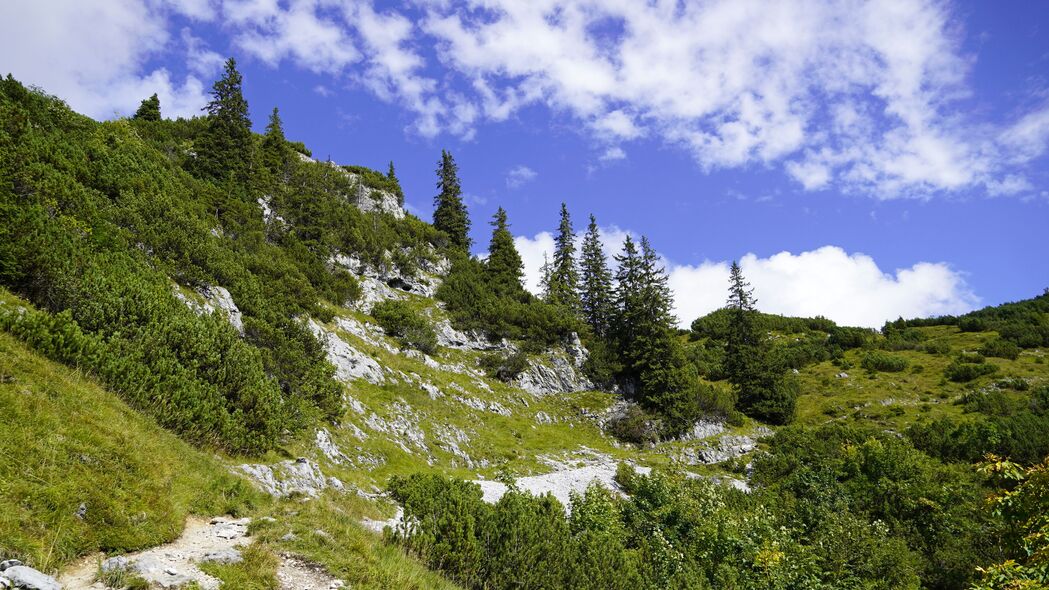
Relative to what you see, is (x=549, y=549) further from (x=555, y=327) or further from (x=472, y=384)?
(x=555, y=327)

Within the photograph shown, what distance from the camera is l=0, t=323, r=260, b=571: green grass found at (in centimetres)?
618

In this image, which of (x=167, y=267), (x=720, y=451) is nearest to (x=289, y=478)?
(x=167, y=267)

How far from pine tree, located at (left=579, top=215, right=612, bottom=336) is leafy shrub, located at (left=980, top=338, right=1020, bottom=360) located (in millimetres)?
39471

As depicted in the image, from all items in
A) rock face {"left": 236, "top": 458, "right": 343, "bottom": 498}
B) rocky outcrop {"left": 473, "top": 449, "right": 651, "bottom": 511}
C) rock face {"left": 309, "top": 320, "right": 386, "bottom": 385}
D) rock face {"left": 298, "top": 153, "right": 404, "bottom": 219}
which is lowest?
rocky outcrop {"left": 473, "top": 449, "right": 651, "bottom": 511}

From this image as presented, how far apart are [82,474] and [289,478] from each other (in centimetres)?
712

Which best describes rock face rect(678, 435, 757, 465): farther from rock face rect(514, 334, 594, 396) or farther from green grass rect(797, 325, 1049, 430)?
rock face rect(514, 334, 594, 396)

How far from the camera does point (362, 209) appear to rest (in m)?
53.7

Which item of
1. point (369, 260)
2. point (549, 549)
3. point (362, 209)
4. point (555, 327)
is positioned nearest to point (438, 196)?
point (362, 209)

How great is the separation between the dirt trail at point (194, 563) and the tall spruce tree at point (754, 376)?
44.5 m

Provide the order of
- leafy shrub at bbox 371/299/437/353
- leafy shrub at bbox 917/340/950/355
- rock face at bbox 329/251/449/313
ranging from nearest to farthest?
leafy shrub at bbox 371/299/437/353
rock face at bbox 329/251/449/313
leafy shrub at bbox 917/340/950/355

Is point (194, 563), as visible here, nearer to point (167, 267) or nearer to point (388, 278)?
point (167, 267)

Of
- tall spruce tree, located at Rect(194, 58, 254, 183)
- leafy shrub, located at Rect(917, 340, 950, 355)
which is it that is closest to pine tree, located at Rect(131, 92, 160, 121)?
tall spruce tree, located at Rect(194, 58, 254, 183)

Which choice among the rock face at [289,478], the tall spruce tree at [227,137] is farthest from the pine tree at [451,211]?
the rock face at [289,478]

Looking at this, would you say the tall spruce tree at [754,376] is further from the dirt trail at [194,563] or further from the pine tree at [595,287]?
the dirt trail at [194,563]
